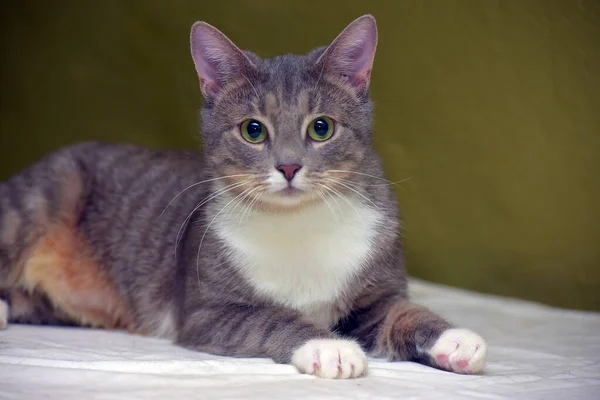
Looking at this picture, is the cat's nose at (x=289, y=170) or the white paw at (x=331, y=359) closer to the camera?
the white paw at (x=331, y=359)

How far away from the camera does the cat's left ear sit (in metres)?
2.13

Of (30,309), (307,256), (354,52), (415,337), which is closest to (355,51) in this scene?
(354,52)

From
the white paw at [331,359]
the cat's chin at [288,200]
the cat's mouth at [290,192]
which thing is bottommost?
the white paw at [331,359]

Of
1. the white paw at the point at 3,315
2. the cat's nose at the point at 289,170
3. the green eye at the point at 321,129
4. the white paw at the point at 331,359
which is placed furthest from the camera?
the white paw at the point at 3,315

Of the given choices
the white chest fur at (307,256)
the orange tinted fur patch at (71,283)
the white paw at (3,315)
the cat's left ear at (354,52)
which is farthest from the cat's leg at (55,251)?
the cat's left ear at (354,52)

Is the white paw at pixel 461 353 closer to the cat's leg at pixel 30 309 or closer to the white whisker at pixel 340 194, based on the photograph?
the white whisker at pixel 340 194

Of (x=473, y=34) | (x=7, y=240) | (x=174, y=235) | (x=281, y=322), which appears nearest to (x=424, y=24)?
(x=473, y=34)

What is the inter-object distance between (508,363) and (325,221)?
61 centimetres

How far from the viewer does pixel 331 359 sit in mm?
1815

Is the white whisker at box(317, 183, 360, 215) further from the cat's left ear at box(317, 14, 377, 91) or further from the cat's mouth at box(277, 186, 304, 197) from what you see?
the cat's left ear at box(317, 14, 377, 91)

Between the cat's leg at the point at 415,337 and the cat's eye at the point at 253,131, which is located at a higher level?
the cat's eye at the point at 253,131

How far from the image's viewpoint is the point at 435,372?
187 centimetres

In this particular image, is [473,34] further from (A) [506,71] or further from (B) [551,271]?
(B) [551,271]

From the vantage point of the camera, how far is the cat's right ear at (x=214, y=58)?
2169mm
